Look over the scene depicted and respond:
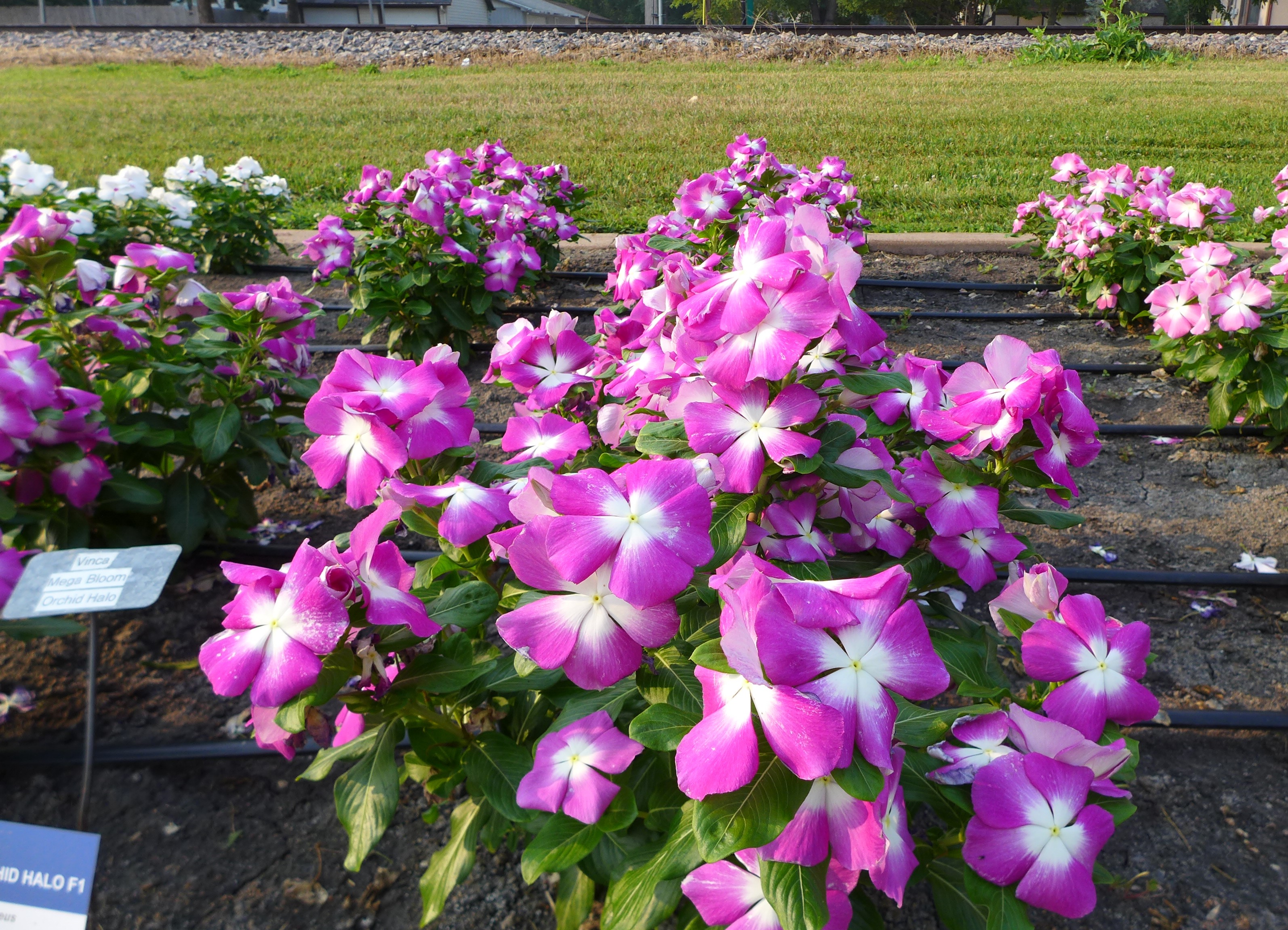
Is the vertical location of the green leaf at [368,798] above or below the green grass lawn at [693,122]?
below

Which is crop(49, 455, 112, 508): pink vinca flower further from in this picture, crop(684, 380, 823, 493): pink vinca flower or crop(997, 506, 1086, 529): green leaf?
crop(997, 506, 1086, 529): green leaf

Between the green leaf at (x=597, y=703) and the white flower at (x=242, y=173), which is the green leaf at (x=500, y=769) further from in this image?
the white flower at (x=242, y=173)

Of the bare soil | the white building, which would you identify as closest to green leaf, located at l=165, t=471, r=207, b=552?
the bare soil

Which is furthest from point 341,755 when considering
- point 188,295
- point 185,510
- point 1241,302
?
point 1241,302

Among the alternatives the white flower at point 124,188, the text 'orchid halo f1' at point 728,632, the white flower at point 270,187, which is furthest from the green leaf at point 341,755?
the white flower at point 270,187

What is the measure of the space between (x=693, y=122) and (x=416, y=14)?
29.8 m

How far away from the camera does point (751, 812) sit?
718 mm

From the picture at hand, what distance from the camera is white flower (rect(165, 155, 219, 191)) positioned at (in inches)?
168

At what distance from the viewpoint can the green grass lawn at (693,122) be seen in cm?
686

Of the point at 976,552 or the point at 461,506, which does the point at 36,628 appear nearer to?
the point at 461,506

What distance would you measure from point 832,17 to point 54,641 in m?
33.1

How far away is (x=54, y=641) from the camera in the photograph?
189 cm

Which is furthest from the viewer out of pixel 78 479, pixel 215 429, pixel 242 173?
pixel 242 173

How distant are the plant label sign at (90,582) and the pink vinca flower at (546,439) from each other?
1.76ft
